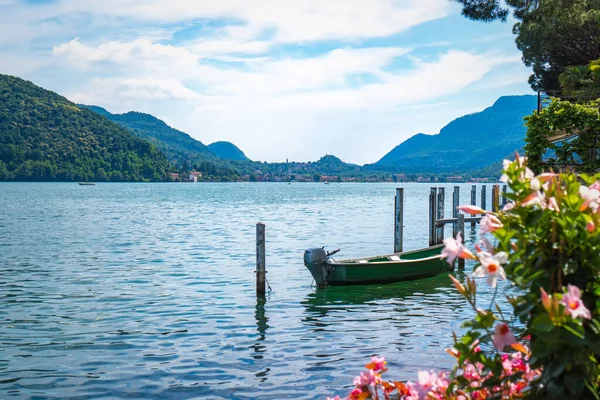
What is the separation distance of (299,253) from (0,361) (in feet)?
61.3

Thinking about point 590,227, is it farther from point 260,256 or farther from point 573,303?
point 260,256

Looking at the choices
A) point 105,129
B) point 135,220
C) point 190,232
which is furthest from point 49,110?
point 190,232

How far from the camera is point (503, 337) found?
13.0ft

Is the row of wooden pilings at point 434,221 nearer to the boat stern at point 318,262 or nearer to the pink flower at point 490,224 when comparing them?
the boat stern at point 318,262

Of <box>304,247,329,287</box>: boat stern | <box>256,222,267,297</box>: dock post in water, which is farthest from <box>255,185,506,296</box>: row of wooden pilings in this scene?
<box>304,247,329,287</box>: boat stern

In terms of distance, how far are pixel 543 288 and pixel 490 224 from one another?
511 mm

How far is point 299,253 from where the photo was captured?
29391 mm

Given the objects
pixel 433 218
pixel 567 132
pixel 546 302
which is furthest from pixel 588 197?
pixel 567 132

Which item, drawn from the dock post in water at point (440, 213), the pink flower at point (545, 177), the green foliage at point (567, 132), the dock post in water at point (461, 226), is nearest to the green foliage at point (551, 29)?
the green foliage at point (567, 132)

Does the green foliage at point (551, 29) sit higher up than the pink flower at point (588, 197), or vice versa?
the green foliage at point (551, 29)

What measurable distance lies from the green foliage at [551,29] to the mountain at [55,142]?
145 metres

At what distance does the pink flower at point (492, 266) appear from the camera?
386cm

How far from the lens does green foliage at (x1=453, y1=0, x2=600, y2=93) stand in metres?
35.2

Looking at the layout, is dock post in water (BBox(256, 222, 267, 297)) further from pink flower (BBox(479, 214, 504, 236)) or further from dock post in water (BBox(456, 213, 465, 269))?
pink flower (BBox(479, 214, 504, 236))
